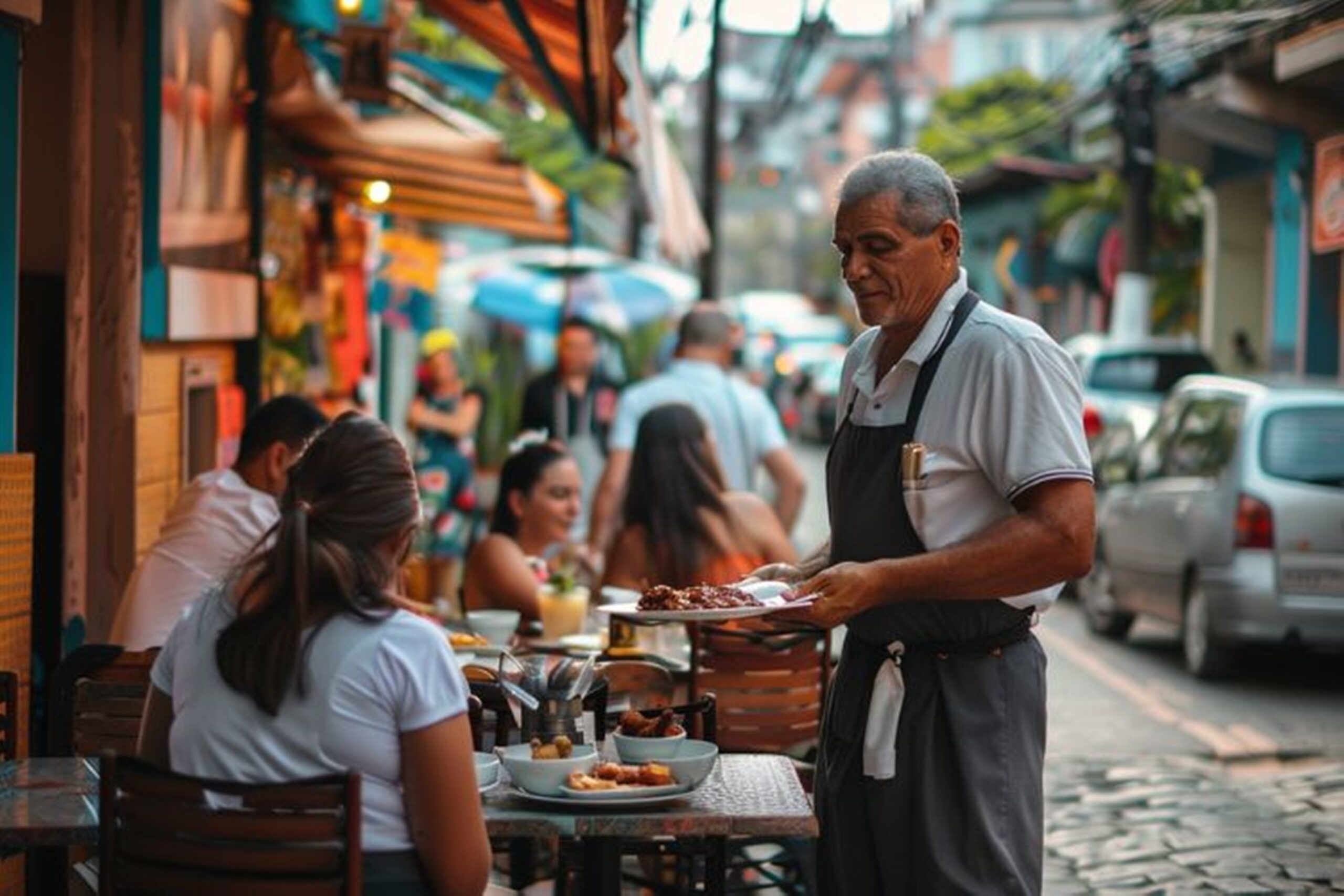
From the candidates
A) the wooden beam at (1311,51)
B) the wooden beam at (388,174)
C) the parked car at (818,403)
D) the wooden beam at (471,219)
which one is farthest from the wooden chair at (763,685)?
the parked car at (818,403)

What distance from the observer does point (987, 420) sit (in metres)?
4.42

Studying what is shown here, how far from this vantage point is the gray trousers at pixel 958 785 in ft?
14.6

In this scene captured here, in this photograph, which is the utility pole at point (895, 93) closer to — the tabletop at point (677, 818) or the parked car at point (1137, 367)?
the parked car at point (1137, 367)

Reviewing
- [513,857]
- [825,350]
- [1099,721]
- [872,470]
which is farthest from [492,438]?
[825,350]

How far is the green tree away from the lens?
42.2 meters

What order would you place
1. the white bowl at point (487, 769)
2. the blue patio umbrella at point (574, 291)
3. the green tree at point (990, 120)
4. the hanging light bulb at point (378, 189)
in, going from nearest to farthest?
the white bowl at point (487, 769) → the hanging light bulb at point (378, 189) → the blue patio umbrella at point (574, 291) → the green tree at point (990, 120)

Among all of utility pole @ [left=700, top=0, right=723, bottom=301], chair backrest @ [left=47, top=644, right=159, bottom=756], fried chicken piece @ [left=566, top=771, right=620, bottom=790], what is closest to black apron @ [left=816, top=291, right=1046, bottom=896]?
fried chicken piece @ [left=566, top=771, right=620, bottom=790]

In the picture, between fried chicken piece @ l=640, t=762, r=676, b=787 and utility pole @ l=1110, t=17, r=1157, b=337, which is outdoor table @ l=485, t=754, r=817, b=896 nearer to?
fried chicken piece @ l=640, t=762, r=676, b=787

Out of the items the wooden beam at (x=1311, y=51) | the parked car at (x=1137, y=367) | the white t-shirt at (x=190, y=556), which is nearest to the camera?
the white t-shirt at (x=190, y=556)

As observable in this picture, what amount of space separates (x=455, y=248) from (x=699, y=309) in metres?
14.0

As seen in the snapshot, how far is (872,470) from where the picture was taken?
15.2ft

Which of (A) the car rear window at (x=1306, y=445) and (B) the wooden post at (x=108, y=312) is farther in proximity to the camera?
(A) the car rear window at (x=1306, y=445)

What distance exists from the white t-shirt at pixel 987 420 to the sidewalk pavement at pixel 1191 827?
12.9 ft

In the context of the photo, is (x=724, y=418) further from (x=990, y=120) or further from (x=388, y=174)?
(x=990, y=120)
